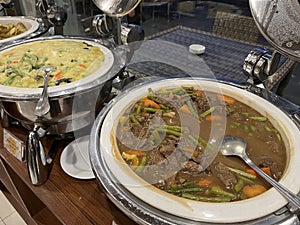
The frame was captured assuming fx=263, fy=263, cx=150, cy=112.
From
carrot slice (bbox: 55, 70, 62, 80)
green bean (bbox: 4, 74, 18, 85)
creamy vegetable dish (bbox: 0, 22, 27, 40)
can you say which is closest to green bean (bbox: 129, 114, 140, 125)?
carrot slice (bbox: 55, 70, 62, 80)

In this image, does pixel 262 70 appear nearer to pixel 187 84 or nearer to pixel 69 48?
pixel 187 84

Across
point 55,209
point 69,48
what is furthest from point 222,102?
point 69,48

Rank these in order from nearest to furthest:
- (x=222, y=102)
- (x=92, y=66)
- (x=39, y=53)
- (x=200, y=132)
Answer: (x=200, y=132), (x=222, y=102), (x=92, y=66), (x=39, y=53)

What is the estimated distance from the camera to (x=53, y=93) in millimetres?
1054

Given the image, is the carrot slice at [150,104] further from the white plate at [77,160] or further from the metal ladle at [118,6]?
the metal ladle at [118,6]

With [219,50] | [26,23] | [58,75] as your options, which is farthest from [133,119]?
[26,23]

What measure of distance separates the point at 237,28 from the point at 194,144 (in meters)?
1.56

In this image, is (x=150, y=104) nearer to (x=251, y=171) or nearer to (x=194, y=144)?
(x=194, y=144)

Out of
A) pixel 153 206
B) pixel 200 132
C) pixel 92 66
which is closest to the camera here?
pixel 153 206

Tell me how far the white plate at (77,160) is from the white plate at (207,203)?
0.87 ft

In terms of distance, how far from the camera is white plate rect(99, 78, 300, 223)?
0.65 meters

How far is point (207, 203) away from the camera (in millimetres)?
682

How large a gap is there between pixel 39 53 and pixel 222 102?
988 millimetres

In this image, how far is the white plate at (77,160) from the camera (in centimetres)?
107
